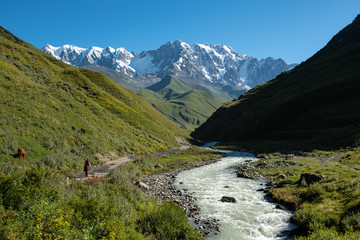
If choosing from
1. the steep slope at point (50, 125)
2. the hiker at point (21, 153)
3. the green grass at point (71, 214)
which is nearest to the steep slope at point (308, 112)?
the steep slope at point (50, 125)

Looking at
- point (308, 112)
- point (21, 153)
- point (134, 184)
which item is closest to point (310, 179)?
point (134, 184)

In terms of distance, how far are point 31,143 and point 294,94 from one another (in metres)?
119

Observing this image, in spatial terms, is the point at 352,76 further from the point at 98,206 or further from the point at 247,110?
the point at 98,206

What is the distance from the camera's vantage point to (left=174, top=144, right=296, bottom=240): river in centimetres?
1580

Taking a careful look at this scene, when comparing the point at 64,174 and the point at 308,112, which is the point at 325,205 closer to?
the point at 64,174

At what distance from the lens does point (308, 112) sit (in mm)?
93812

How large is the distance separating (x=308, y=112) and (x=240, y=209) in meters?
90.9

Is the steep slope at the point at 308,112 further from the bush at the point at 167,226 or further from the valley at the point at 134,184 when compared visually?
the bush at the point at 167,226

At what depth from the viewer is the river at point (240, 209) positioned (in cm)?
1580

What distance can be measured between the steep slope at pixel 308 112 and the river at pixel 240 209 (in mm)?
42115

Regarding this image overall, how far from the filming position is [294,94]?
113250 mm

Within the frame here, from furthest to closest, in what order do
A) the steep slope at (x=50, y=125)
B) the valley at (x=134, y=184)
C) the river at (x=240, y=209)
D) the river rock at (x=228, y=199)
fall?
the steep slope at (x=50, y=125) < the river rock at (x=228, y=199) < the river at (x=240, y=209) < the valley at (x=134, y=184)

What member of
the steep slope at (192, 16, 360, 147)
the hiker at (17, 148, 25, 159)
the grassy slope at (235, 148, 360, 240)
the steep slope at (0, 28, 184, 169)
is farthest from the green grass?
the steep slope at (192, 16, 360, 147)

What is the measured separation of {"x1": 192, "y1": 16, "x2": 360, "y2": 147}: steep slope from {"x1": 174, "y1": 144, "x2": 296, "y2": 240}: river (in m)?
42.1
